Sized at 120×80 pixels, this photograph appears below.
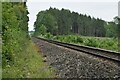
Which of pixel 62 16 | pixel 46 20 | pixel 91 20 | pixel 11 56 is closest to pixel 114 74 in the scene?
pixel 11 56

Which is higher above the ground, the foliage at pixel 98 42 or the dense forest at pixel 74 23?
the dense forest at pixel 74 23

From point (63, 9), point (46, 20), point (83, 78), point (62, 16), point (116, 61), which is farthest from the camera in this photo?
point (63, 9)

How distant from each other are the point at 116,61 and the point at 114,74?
3.11 metres

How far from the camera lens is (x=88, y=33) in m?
162

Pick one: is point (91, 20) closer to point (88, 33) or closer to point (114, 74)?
point (88, 33)

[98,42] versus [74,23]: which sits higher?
[74,23]

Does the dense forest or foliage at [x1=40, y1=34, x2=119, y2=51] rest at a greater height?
the dense forest

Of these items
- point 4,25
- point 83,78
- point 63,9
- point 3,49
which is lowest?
point 83,78

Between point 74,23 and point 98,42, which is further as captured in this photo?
point 74,23

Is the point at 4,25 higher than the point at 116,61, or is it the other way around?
the point at 4,25

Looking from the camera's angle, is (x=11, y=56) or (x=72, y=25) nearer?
(x=11, y=56)

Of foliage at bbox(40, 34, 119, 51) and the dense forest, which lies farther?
the dense forest

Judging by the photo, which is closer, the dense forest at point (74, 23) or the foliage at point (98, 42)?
the foliage at point (98, 42)

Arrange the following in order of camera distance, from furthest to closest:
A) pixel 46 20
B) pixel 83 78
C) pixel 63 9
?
pixel 63 9 < pixel 46 20 < pixel 83 78
